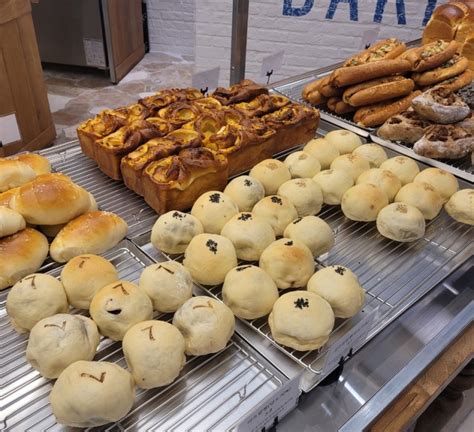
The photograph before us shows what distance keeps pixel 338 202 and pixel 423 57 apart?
127 cm

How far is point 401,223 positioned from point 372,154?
0.51 meters

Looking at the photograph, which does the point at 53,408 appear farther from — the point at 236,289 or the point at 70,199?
the point at 70,199

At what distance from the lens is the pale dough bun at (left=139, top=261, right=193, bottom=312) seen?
120 centimetres

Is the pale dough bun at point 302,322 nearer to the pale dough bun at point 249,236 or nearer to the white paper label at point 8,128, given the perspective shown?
the pale dough bun at point 249,236

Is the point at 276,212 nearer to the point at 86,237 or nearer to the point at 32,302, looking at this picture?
the point at 86,237

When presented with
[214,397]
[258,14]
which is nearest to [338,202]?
[214,397]

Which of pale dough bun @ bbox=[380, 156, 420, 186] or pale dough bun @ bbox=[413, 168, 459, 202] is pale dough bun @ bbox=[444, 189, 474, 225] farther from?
pale dough bun @ bbox=[380, 156, 420, 186]

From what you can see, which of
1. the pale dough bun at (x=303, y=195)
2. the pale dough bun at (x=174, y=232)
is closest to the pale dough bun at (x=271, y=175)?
the pale dough bun at (x=303, y=195)

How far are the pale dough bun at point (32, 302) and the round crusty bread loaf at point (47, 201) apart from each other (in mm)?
275

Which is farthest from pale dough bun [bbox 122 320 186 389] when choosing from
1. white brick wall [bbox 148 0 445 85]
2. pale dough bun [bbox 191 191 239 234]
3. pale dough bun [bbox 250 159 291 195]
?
white brick wall [bbox 148 0 445 85]

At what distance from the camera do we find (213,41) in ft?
15.4

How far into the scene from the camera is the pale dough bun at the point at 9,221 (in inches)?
52.0

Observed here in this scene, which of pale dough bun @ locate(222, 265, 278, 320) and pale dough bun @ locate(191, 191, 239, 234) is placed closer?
pale dough bun @ locate(222, 265, 278, 320)

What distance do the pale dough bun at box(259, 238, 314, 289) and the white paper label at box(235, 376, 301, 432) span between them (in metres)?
0.32
